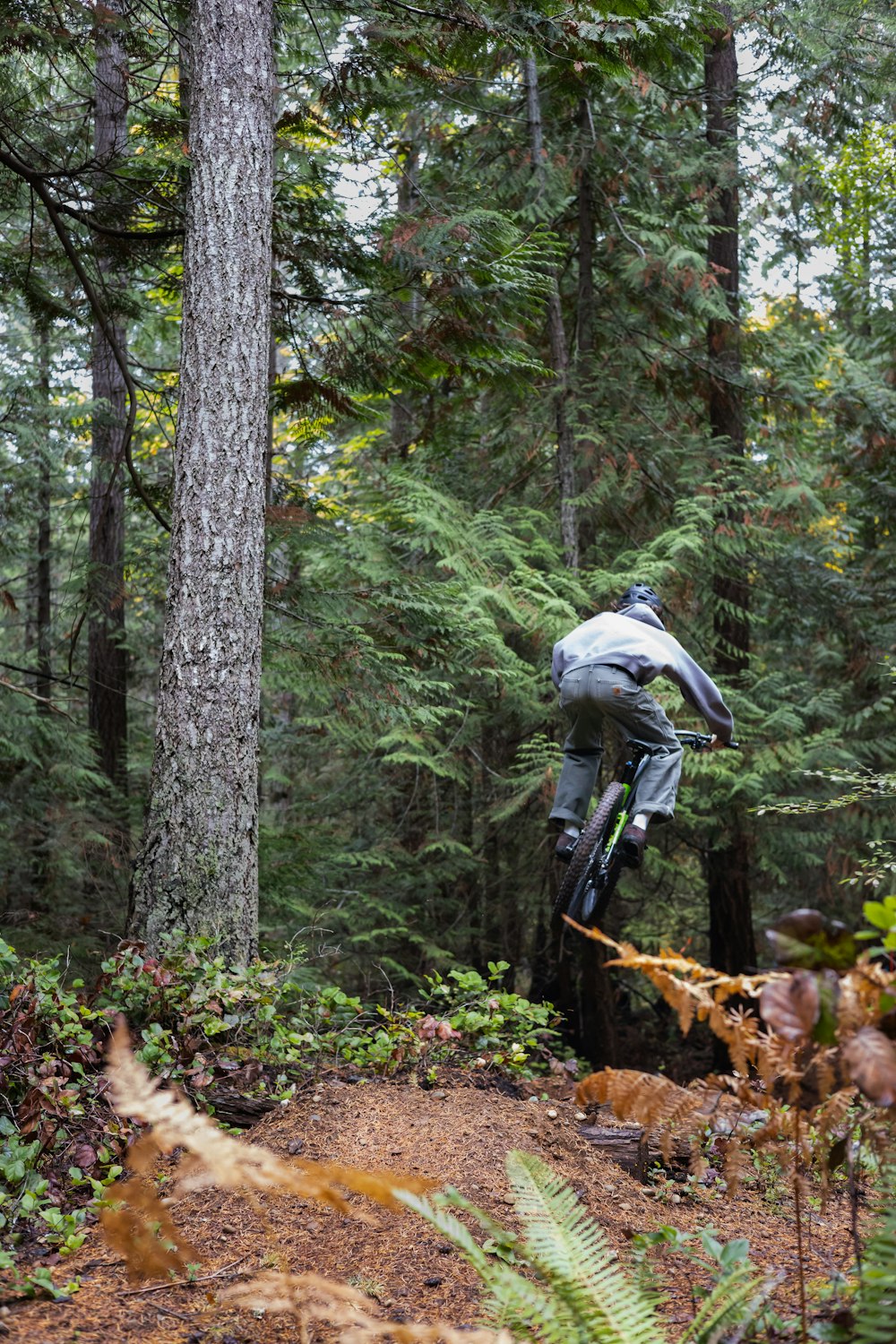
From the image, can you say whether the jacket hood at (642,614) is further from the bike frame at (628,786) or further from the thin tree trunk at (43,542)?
the thin tree trunk at (43,542)

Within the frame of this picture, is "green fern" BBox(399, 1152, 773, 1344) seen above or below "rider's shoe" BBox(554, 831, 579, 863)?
below

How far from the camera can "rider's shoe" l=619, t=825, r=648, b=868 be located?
575 centimetres

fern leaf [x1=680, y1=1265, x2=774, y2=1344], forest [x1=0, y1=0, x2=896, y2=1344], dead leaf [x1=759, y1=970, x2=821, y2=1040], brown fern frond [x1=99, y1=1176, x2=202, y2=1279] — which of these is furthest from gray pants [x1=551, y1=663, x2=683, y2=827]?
dead leaf [x1=759, y1=970, x2=821, y2=1040]

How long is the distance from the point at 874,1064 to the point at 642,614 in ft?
15.4

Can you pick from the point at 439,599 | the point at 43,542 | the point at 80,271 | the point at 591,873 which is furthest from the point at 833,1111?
the point at 43,542

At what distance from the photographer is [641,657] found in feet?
19.1

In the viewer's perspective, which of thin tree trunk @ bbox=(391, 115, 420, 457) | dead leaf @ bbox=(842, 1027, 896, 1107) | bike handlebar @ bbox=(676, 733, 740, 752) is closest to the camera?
dead leaf @ bbox=(842, 1027, 896, 1107)

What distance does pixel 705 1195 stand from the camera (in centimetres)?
446

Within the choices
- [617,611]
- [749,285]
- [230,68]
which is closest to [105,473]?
[230,68]

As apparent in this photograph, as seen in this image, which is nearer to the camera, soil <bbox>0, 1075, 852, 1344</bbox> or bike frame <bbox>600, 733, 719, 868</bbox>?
soil <bbox>0, 1075, 852, 1344</bbox>

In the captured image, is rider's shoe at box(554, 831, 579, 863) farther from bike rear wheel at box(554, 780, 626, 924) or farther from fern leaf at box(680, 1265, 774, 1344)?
fern leaf at box(680, 1265, 774, 1344)

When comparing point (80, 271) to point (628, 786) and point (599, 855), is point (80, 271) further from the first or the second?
point (599, 855)

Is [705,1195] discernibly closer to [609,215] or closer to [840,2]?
[609,215]

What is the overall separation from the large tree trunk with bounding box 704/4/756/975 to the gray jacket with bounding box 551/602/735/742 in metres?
6.10
